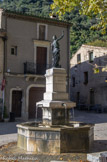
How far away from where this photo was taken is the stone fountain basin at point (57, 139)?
7.37 m

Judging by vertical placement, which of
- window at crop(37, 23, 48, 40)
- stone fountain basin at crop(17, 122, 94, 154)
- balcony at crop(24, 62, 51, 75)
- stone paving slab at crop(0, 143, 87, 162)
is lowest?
stone paving slab at crop(0, 143, 87, 162)

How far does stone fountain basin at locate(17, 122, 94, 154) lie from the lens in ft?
24.2

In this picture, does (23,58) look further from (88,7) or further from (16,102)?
(88,7)

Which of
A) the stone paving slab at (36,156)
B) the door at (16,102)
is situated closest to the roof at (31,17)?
the door at (16,102)

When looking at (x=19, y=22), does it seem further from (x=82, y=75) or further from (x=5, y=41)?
(x=82, y=75)

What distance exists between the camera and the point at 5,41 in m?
19.4

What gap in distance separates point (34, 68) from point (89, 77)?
40.1 feet

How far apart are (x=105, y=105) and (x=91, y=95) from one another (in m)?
3.39

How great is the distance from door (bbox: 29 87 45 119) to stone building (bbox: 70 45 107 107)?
28.5 ft

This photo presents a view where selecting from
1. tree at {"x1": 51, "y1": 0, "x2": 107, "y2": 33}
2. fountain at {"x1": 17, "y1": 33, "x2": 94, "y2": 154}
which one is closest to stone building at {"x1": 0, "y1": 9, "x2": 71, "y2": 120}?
tree at {"x1": 51, "y1": 0, "x2": 107, "y2": 33}

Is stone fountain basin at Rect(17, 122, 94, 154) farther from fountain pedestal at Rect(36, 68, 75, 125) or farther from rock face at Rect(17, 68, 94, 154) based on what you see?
fountain pedestal at Rect(36, 68, 75, 125)

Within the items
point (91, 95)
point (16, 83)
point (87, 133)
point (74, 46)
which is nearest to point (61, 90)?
point (87, 133)

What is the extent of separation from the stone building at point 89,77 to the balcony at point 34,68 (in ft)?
27.8

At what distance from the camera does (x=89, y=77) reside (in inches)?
1206
